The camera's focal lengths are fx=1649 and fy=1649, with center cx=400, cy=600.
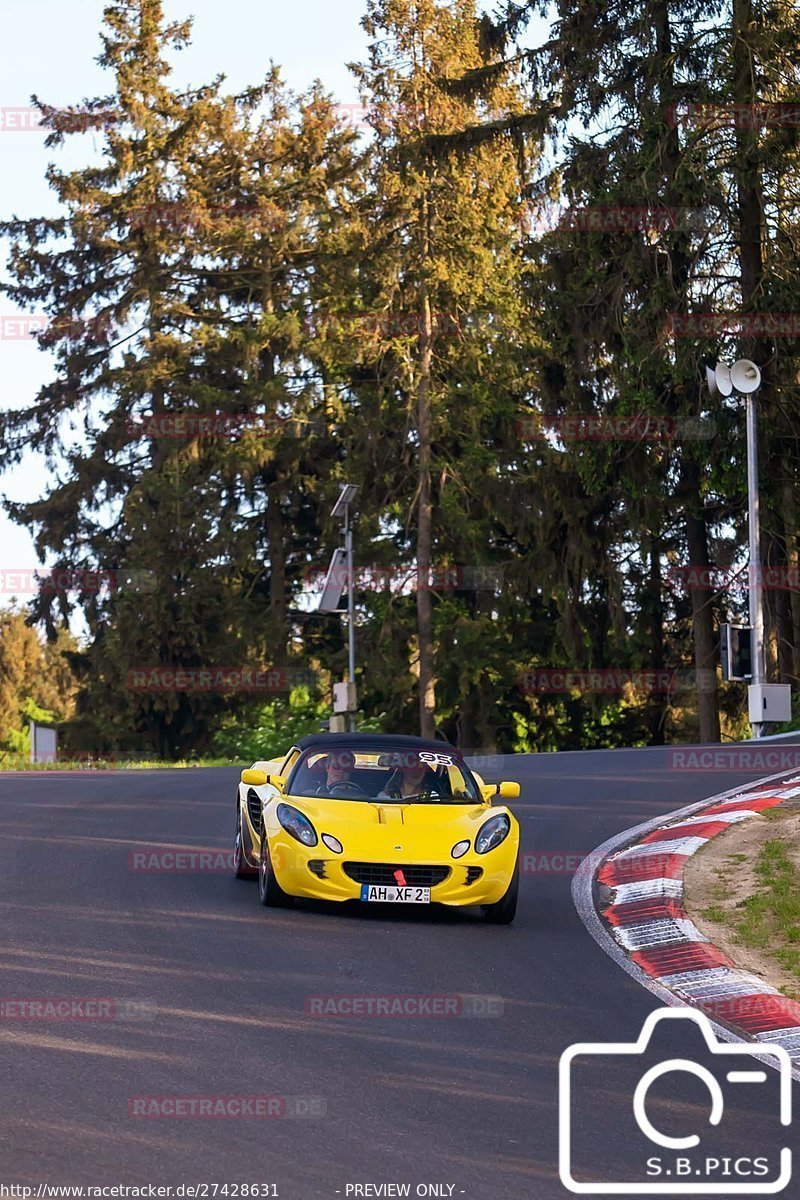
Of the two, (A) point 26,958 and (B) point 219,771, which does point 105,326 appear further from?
(A) point 26,958

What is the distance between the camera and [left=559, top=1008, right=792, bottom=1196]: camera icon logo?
6.02 meters

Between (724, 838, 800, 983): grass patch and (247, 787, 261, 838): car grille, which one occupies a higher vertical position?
(247, 787, 261, 838): car grille

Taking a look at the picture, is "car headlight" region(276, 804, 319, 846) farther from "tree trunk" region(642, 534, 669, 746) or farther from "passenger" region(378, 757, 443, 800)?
"tree trunk" region(642, 534, 669, 746)

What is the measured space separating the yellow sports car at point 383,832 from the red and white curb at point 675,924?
0.89 m

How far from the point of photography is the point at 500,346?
180 feet

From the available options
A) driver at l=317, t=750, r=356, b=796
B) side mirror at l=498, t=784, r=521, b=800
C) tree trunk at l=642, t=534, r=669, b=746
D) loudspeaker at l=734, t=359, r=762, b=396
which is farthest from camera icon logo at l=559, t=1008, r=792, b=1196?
tree trunk at l=642, t=534, r=669, b=746

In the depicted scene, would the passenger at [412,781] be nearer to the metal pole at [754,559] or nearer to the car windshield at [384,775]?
the car windshield at [384,775]

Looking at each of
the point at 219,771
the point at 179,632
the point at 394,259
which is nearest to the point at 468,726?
the point at 179,632

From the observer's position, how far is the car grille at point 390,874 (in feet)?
39.4

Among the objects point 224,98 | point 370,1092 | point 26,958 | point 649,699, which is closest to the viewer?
point 370,1092

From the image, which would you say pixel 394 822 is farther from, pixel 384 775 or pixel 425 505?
pixel 425 505

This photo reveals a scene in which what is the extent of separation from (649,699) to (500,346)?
1290cm

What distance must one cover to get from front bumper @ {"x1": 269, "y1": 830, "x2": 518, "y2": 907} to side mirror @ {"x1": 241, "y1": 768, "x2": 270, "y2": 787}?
1.18 meters

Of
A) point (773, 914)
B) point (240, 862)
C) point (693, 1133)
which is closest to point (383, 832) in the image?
point (240, 862)
